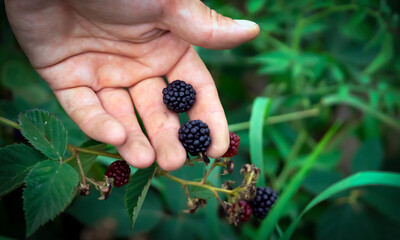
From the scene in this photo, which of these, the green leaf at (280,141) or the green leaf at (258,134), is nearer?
the green leaf at (258,134)

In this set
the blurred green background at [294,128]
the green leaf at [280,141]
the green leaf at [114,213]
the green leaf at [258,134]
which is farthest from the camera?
the green leaf at [280,141]

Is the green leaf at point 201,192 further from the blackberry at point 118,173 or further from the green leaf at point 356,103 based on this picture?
the green leaf at point 356,103

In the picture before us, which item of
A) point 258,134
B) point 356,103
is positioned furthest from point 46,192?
point 356,103

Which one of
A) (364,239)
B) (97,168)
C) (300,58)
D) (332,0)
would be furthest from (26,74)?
(364,239)

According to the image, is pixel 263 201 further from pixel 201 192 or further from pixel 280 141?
pixel 280 141

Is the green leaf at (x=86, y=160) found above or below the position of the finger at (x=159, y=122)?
below

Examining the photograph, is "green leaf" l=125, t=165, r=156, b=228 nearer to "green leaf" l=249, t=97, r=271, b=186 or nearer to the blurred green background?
the blurred green background

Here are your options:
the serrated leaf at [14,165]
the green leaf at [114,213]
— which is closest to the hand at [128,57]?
the serrated leaf at [14,165]
